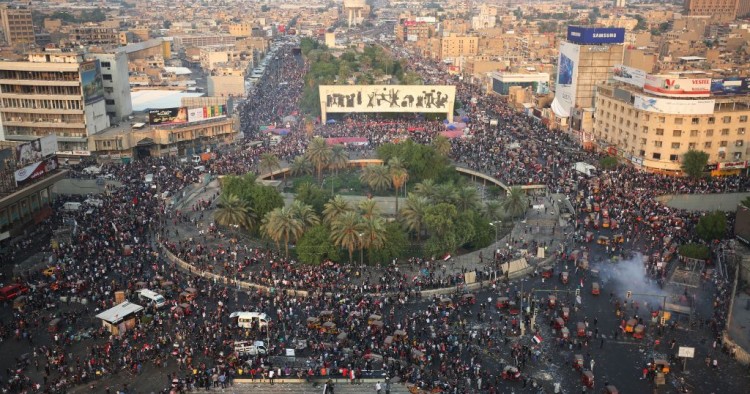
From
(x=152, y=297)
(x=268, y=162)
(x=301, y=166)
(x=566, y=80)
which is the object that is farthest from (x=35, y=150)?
(x=566, y=80)

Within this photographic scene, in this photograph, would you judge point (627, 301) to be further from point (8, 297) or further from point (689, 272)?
point (8, 297)

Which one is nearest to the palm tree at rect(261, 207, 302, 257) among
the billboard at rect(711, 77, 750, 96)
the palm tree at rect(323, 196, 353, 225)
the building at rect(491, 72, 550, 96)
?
the palm tree at rect(323, 196, 353, 225)

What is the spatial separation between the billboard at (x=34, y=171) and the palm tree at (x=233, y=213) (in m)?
17.7

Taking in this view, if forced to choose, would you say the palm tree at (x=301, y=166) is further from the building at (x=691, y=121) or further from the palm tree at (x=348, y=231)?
the building at (x=691, y=121)

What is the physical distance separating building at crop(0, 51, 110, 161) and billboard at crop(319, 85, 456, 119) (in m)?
33.4

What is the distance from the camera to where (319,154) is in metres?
73.8

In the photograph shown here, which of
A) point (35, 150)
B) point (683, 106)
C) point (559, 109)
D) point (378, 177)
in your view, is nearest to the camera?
point (35, 150)

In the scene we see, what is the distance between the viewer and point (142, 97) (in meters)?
112

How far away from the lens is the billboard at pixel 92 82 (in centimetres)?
7894

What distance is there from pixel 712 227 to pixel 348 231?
29834 mm

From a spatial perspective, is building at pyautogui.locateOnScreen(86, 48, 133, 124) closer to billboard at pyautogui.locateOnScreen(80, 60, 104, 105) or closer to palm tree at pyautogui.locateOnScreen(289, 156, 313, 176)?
billboard at pyautogui.locateOnScreen(80, 60, 104, 105)

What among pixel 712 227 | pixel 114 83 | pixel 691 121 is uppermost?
pixel 114 83

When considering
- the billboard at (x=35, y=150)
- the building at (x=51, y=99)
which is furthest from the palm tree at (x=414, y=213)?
the building at (x=51, y=99)

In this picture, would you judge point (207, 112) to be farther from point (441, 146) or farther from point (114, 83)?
point (441, 146)
